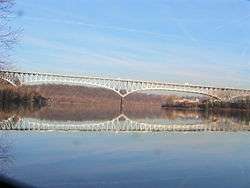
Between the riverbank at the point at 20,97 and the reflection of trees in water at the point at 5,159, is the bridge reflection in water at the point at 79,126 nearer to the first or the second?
the reflection of trees in water at the point at 5,159

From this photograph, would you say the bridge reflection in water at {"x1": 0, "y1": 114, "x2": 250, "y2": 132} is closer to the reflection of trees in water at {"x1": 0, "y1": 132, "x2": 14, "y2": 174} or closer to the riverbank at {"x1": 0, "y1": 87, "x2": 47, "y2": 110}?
the reflection of trees in water at {"x1": 0, "y1": 132, "x2": 14, "y2": 174}

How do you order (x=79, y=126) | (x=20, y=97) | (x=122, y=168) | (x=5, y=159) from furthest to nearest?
(x=20, y=97)
(x=79, y=126)
(x=5, y=159)
(x=122, y=168)

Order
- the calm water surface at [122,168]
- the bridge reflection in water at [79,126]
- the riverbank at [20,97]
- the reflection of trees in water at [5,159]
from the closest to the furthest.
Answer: the calm water surface at [122,168] → the reflection of trees in water at [5,159] → the bridge reflection in water at [79,126] → the riverbank at [20,97]

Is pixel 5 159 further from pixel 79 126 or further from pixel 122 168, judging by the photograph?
pixel 79 126

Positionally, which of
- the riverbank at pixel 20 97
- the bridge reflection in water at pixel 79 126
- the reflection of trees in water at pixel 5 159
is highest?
the riverbank at pixel 20 97

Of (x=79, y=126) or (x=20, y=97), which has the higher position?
(x=20, y=97)

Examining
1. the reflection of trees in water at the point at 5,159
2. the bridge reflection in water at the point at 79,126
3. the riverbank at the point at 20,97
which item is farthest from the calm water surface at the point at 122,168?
the riverbank at the point at 20,97

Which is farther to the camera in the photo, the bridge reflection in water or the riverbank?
the riverbank

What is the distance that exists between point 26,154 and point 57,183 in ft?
16.8

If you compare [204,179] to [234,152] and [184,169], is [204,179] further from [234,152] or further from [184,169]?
[234,152]

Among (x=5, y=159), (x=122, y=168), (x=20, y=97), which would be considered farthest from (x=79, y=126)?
(x=20, y=97)

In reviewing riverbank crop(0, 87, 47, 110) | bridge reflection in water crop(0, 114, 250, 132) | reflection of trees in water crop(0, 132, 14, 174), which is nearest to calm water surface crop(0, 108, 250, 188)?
Result: reflection of trees in water crop(0, 132, 14, 174)

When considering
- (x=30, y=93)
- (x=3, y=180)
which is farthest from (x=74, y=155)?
(x=30, y=93)

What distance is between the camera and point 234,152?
17.5 m
